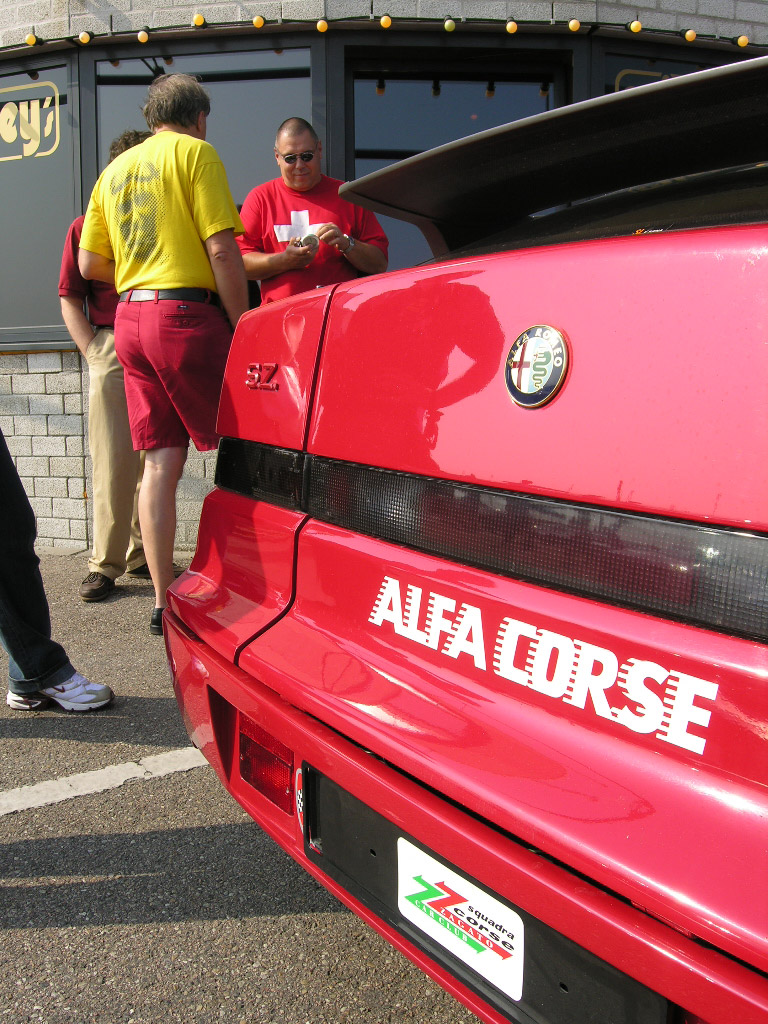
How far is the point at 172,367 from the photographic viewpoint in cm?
293

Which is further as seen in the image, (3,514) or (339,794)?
(3,514)

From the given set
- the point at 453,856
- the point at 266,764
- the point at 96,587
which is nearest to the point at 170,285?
the point at 96,587

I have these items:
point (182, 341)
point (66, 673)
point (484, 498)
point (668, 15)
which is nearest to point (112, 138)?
point (182, 341)

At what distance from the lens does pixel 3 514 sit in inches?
91.9

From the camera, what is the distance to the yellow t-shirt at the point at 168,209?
292 cm

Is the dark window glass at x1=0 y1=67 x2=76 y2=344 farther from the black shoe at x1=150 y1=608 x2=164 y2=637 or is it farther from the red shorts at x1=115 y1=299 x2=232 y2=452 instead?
the black shoe at x1=150 y1=608 x2=164 y2=637

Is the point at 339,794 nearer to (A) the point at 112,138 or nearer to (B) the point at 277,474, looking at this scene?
(B) the point at 277,474

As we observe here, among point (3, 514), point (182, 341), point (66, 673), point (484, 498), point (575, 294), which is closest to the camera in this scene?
point (575, 294)

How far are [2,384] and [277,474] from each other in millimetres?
4270

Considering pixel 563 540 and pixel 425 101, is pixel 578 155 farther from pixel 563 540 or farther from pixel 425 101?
pixel 425 101

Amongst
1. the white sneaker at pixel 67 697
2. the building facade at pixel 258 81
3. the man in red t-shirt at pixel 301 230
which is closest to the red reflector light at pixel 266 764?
the white sneaker at pixel 67 697

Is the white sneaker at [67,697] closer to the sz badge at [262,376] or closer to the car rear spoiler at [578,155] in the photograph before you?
the sz badge at [262,376]

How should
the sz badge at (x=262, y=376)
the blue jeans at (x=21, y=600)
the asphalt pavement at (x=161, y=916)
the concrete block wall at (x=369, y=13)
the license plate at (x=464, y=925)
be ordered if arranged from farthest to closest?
the concrete block wall at (x=369, y=13), the blue jeans at (x=21, y=600), the sz badge at (x=262, y=376), the asphalt pavement at (x=161, y=916), the license plate at (x=464, y=925)

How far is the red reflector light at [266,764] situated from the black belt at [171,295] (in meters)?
1.99
